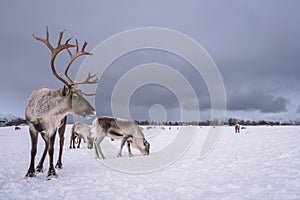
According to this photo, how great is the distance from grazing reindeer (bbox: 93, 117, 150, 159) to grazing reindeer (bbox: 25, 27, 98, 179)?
12.8 ft

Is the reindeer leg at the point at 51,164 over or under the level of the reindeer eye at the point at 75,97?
under

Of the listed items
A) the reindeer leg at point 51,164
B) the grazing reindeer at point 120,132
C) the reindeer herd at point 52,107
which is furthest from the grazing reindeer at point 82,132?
the reindeer leg at point 51,164

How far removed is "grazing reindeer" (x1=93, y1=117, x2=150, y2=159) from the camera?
36.1 feet

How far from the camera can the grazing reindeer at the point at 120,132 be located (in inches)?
433

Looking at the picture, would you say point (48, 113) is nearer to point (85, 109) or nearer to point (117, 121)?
point (85, 109)

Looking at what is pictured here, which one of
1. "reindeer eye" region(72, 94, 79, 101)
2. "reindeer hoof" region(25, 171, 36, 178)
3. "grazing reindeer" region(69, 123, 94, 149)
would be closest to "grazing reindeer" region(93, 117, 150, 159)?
"reindeer eye" region(72, 94, 79, 101)

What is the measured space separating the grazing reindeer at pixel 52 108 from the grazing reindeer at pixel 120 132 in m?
3.89

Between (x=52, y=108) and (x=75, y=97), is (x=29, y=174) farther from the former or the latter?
(x=75, y=97)

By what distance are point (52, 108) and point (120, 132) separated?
5.58 m

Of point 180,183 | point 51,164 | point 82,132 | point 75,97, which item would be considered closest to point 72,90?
point 75,97

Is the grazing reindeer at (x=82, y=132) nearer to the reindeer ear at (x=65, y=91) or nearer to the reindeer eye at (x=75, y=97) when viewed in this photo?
the reindeer eye at (x=75, y=97)

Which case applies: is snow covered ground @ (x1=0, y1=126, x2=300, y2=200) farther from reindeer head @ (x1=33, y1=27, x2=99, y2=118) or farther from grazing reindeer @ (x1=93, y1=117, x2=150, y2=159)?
grazing reindeer @ (x1=93, y1=117, x2=150, y2=159)

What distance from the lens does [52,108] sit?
6.30 metres

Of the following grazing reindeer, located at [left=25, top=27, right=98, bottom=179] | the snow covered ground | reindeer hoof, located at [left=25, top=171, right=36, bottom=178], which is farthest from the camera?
grazing reindeer, located at [left=25, top=27, right=98, bottom=179]
